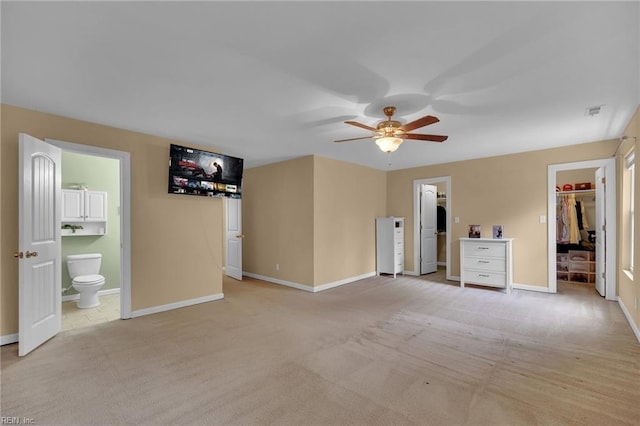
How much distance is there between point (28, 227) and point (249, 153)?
2.96m

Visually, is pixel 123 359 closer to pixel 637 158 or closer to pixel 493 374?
pixel 493 374

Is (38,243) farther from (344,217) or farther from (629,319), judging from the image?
(629,319)

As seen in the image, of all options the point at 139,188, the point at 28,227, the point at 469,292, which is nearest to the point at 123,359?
the point at 28,227

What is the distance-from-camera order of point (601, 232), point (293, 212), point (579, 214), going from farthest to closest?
point (579, 214), point (293, 212), point (601, 232)

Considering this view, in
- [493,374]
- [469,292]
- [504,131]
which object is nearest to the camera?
[493,374]

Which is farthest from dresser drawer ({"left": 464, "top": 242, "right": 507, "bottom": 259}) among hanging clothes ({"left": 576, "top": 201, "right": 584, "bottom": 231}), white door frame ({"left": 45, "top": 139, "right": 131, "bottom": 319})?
white door frame ({"left": 45, "top": 139, "right": 131, "bottom": 319})

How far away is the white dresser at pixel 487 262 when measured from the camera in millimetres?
4988

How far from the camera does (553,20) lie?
5.72ft

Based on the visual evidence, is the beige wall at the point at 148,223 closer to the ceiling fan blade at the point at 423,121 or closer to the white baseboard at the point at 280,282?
the white baseboard at the point at 280,282

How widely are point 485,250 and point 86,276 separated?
6.21 metres

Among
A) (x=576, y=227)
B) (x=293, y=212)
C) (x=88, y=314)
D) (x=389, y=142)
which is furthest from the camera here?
(x=576, y=227)

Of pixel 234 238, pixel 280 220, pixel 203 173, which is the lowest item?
pixel 234 238

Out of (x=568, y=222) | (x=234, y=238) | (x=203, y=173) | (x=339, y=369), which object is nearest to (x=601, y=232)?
(x=568, y=222)

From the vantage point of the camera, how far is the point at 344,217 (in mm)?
5812
